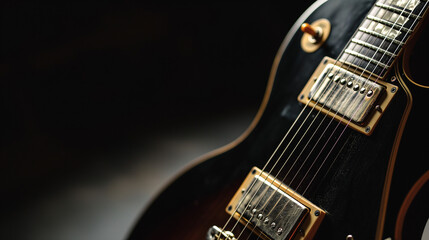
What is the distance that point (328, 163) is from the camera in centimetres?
61

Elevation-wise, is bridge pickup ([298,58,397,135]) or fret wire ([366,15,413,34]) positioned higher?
fret wire ([366,15,413,34])

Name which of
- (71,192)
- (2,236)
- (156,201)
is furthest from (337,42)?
(2,236)

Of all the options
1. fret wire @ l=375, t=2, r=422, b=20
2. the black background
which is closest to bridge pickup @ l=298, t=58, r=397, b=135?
fret wire @ l=375, t=2, r=422, b=20

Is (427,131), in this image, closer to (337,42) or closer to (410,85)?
(410,85)

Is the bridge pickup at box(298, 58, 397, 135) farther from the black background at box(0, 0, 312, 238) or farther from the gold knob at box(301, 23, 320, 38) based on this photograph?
the black background at box(0, 0, 312, 238)

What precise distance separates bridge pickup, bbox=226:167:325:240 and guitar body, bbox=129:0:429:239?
0.05ft

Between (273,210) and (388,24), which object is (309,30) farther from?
(273,210)

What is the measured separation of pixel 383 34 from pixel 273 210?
0.36 m

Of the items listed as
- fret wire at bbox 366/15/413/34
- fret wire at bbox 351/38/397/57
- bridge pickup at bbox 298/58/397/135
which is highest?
fret wire at bbox 366/15/413/34

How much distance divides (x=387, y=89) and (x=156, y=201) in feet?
1.49

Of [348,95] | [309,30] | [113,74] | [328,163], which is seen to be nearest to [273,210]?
[328,163]

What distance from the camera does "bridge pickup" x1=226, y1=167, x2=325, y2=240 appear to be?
22.8 inches

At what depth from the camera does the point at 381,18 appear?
65cm

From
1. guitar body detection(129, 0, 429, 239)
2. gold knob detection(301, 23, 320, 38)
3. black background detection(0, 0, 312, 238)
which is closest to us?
guitar body detection(129, 0, 429, 239)
